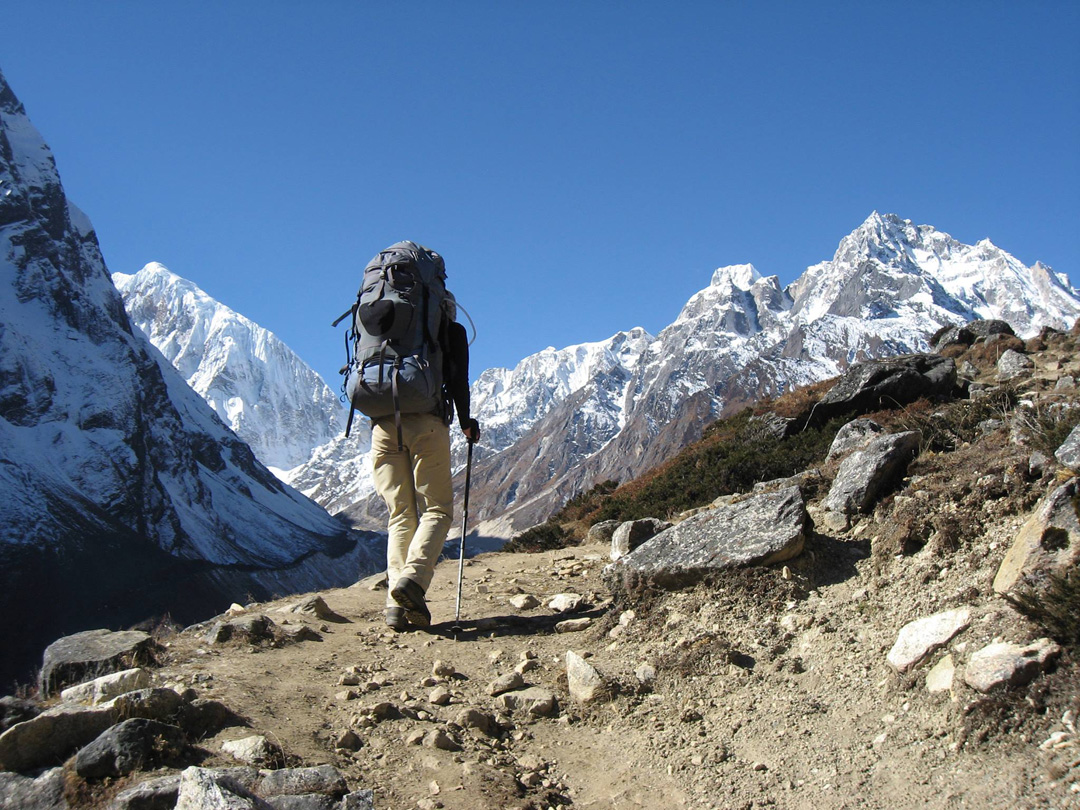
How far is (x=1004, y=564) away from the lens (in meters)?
4.26

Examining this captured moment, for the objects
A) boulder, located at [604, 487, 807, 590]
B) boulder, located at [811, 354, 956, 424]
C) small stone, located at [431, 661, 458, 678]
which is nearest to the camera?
small stone, located at [431, 661, 458, 678]

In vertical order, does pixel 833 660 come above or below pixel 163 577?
below

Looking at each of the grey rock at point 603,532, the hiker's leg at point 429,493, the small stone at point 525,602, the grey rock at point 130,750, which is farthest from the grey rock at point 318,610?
the grey rock at point 603,532

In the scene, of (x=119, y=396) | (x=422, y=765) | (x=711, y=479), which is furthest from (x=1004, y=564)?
(x=119, y=396)

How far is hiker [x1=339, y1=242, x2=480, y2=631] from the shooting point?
5.89 meters

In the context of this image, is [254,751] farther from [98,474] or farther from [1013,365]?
[98,474]

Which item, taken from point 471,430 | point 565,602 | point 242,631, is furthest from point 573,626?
point 242,631

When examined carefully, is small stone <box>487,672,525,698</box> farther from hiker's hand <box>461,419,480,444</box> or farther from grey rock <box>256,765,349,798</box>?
hiker's hand <box>461,419,480,444</box>

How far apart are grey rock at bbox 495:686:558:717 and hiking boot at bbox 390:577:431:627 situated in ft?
4.78

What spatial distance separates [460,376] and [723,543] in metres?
2.52

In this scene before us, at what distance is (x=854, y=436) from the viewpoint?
960 centimetres

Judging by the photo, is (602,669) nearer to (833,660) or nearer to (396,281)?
(833,660)

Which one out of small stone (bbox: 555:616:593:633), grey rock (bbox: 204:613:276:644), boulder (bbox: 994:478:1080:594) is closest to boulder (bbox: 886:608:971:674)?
boulder (bbox: 994:478:1080:594)

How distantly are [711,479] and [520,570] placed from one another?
3.92 meters
